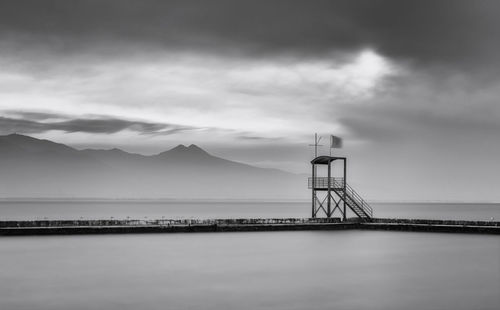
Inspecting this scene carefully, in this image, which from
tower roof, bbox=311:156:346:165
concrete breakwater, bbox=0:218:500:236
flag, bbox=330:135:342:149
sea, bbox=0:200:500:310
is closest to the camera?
sea, bbox=0:200:500:310

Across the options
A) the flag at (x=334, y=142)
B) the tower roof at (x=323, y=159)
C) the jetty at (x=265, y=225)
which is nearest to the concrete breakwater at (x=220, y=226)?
the jetty at (x=265, y=225)

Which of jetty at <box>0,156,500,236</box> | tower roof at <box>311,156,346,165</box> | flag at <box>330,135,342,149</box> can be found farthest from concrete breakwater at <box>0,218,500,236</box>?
flag at <box>330,135,342,149</box>

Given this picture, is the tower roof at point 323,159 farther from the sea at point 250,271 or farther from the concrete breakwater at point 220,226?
the sea at point 250,271

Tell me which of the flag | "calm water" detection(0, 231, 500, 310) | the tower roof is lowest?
"calm water" detection(0, 231, 500, 310)

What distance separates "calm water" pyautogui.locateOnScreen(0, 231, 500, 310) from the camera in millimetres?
23547

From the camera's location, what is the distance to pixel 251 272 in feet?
104

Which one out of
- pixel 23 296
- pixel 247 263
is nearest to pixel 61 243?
pixel 247 263

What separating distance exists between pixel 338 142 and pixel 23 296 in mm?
33381

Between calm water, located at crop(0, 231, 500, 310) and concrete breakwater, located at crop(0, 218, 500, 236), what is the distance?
77 centimetres

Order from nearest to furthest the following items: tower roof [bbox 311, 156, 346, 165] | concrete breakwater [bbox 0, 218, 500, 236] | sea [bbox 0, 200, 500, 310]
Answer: sea [bbox 0, 200, 500, 310], concrete breakwater [bbox 0, 218, 500, 236], tower roof [bbox 311, 156, 346, 165]

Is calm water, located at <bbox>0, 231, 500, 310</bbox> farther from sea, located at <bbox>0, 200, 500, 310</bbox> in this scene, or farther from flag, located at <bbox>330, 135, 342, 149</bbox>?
flag, located at <bbox>330, 135, 342, 149</bbox>

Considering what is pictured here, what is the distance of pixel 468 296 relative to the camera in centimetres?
2525

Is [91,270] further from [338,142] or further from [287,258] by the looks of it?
[338,142]

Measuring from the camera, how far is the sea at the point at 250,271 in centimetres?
2355
